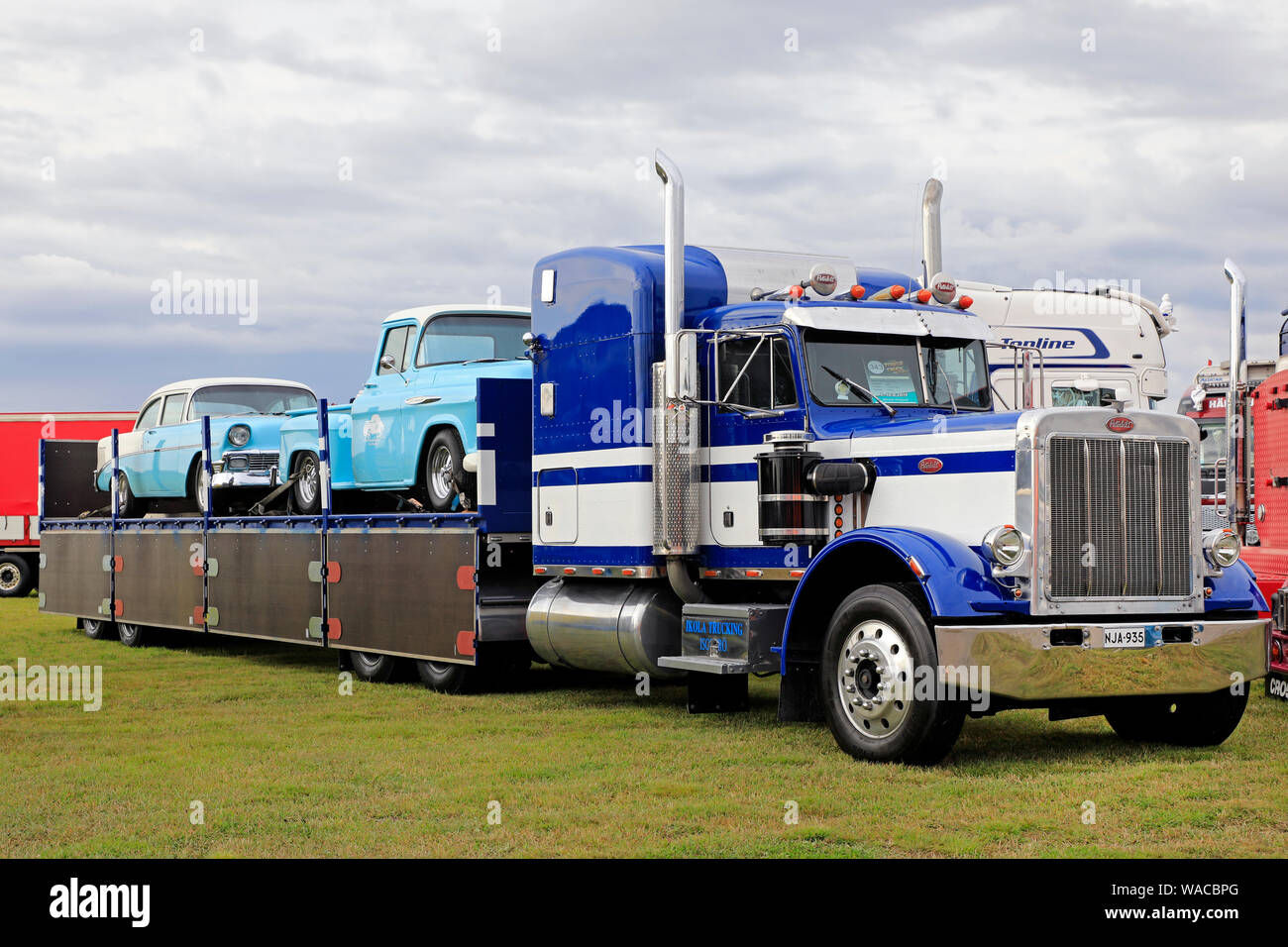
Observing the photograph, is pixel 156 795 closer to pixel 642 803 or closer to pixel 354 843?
pixel 354 843

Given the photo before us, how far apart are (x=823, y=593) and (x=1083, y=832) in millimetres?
2936

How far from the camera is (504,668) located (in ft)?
41.9

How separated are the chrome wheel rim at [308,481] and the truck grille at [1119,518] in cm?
873

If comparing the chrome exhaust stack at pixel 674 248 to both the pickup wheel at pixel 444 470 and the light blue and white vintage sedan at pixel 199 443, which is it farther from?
the light blue and white vintage sedan at pixel 199 443

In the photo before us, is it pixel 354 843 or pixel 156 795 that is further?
pixel 156 795

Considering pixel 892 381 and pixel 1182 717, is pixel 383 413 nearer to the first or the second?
pixel 892 381

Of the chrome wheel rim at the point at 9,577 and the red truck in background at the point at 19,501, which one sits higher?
the red truck in background at the point at 19,501

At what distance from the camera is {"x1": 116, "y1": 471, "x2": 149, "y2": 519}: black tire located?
19.4m

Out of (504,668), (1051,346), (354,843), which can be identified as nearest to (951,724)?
(354,843)

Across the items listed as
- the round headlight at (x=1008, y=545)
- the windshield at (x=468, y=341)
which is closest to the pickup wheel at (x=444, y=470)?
the windshield at (x=468, y=341)

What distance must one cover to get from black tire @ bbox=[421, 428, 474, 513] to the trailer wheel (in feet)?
A: 4.46

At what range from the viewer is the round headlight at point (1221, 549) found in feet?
30.1

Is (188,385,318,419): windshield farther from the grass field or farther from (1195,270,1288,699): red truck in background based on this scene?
(1195,270,1288,699): red truck in background

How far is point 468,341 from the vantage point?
13.8 metres
